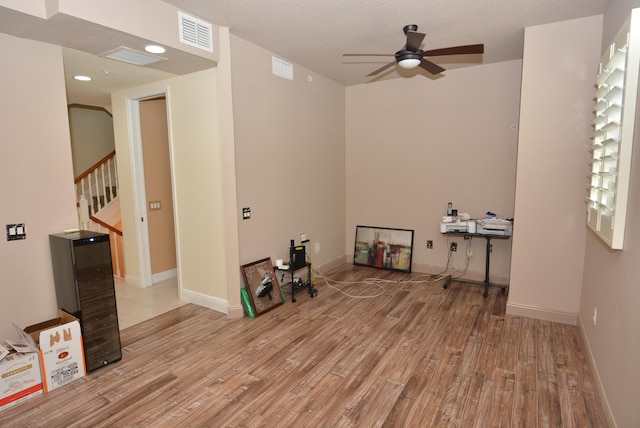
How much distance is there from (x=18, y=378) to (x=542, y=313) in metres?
4.49

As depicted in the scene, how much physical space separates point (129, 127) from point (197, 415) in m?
3.61

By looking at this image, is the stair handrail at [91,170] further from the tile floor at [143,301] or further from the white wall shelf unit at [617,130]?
the white wall shelf unit at [617,130]

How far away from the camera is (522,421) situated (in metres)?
2.19

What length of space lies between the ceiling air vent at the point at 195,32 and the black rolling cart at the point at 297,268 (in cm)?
233

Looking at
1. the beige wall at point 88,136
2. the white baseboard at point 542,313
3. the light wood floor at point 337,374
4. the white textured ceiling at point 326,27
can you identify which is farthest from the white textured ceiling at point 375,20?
the beige wall at point 88,136

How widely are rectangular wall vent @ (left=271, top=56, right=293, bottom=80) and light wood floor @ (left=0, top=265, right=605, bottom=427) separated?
9.14 ft

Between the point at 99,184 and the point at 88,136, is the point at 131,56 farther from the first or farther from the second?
the point at 88,136

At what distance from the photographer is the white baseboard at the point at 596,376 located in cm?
210

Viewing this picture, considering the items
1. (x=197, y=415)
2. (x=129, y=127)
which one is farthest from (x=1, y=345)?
(x=129, y=127)

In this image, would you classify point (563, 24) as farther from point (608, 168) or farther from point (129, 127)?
point (129, 127)

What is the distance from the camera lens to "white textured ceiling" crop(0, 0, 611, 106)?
2.76 meters

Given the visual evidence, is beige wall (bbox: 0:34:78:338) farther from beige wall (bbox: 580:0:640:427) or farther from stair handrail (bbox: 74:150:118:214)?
beige wall (bbox: 580:0:640:427)

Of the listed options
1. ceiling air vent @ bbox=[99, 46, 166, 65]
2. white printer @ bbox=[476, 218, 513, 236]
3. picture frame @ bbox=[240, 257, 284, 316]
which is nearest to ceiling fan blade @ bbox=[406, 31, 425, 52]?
ceiling air vent @ bbox=[99, 46, 166, 65]

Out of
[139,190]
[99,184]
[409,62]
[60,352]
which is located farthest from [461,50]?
[99,184]
